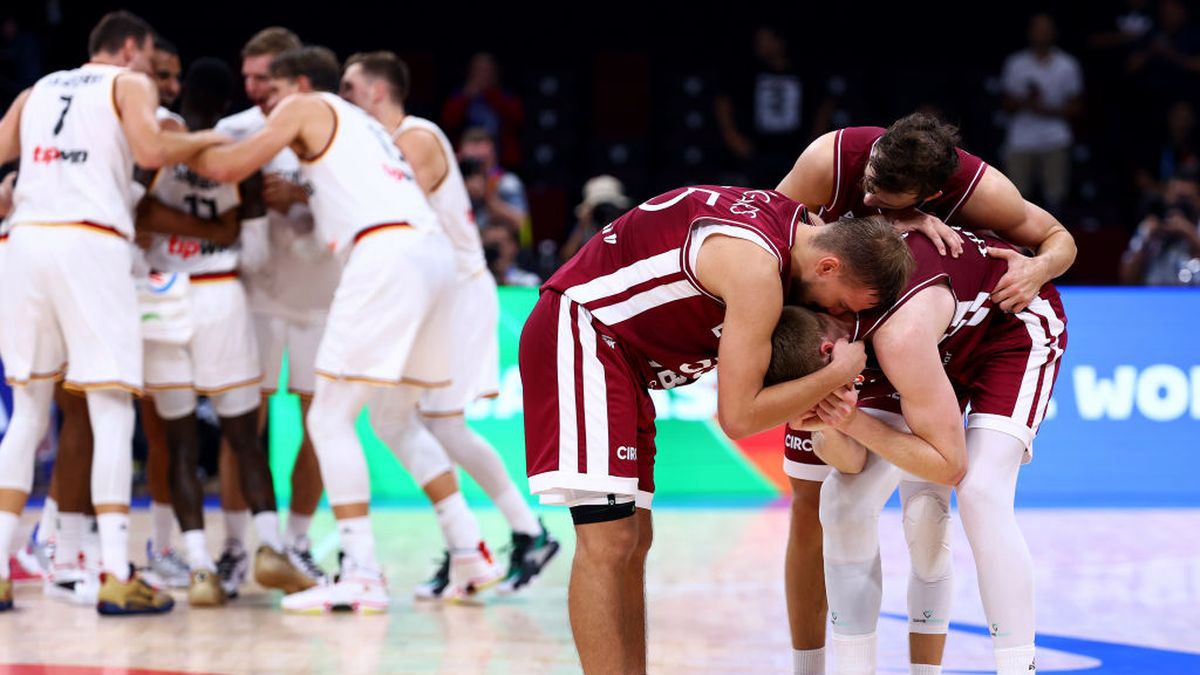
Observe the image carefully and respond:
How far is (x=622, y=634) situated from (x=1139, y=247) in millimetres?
7201

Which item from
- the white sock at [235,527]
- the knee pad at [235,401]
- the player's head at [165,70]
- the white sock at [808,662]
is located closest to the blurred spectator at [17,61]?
the player's head at [165,70]

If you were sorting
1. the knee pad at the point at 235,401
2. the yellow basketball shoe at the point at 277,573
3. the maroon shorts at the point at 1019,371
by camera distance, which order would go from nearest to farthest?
the maroon shorts at the point at 1019,371 < the yellow basketball shoe at the point at 277,573 < the knee pad at the point at 235,401

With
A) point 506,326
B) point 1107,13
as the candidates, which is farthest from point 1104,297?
point 1107,13

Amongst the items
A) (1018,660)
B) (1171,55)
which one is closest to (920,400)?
(1018,660)

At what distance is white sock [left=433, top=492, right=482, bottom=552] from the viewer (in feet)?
20.4

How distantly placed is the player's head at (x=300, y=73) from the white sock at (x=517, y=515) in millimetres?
1846

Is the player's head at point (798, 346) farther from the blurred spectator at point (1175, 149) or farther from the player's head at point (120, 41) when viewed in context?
the blurred spectator at point (1175, 149)

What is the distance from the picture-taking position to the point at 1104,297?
8.75m

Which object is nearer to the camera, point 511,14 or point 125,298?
point 125,298

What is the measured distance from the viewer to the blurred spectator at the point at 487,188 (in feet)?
32.0

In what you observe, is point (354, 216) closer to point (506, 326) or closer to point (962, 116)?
point (506, 326)

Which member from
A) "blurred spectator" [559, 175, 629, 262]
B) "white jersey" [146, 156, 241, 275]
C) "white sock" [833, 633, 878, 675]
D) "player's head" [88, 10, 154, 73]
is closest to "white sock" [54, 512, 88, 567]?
"white jersey" [146, 156, 241, 275]

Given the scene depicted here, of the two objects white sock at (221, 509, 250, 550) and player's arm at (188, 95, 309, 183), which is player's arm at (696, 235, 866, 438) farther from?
white sock at (221, 509, 250, 550)

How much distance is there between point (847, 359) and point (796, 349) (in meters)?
0.13
